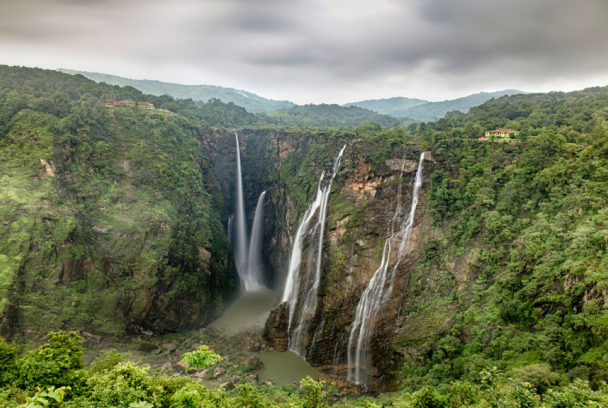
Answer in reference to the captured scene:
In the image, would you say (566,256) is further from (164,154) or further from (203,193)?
(164,154)

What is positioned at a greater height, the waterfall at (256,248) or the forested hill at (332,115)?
the forested hill at (332,115)

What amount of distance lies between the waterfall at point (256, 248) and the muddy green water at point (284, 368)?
1184cm

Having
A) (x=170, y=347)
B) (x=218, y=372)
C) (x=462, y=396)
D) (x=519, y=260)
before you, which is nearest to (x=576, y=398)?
(x=462, y=396)

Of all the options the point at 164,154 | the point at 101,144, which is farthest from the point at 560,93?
the point at 101,144

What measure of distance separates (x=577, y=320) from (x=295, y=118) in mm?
64645

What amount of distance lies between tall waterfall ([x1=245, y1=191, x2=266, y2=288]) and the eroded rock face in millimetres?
10162

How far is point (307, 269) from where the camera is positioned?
26156mm

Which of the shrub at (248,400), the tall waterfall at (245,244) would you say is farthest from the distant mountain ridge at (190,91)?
the shrub at (248,400)

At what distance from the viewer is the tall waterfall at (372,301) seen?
21.5 m

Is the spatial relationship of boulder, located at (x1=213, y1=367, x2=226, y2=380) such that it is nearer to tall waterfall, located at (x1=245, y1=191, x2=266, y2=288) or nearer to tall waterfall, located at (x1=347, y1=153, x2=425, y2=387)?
tall waterfall, located at (x1=347, y1=153, x2=425, y2=387)

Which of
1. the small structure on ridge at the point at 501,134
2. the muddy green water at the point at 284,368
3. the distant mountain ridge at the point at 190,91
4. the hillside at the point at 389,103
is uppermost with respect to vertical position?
the hillside at the point at 389,103

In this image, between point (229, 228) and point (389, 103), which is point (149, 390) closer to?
point (229, 228)

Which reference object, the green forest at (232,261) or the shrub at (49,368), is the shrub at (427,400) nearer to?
the green forest at (232,261)

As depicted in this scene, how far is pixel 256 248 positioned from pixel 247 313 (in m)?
9.55
